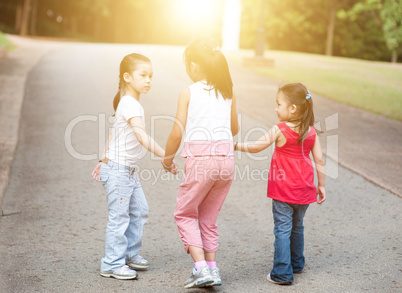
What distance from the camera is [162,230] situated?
498cm

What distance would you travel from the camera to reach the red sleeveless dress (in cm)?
385

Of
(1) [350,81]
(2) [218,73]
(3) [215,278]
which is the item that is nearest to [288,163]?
(2) [218,73]

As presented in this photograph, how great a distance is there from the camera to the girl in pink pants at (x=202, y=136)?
3600 millimetres

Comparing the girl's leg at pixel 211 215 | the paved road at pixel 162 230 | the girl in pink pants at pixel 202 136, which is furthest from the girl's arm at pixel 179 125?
the paved road at pixel 162 230

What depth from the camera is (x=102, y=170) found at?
393cm

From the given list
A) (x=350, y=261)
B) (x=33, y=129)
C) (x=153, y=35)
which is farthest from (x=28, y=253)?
(x=153, y=35)

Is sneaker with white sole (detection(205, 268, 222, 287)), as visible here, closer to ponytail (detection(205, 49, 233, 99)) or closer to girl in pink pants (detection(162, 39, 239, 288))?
girl in pink pants (detection(162, 39, 239, 288))

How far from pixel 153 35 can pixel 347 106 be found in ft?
145

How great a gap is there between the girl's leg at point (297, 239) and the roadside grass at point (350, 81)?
8096 millimetres

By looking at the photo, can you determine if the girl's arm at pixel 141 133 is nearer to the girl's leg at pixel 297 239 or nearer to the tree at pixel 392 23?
the girl's leg at pixel 297 239

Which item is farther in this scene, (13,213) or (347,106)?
(347,106)

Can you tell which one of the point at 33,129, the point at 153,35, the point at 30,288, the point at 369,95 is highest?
the point at 153,35

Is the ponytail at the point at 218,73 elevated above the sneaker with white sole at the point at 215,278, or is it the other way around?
the ponytail at the point at 218,73

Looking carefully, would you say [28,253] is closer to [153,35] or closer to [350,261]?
[350,261]
